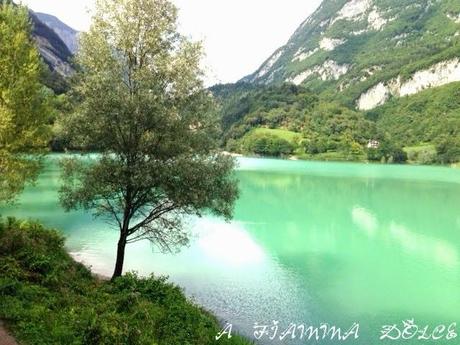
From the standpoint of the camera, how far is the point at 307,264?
35.4 m

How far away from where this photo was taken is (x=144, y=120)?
830 inches

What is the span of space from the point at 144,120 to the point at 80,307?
8974mm

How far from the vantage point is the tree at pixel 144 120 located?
69.1ft

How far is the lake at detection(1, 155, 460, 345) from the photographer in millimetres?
25109

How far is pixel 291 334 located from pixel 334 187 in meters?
74.0

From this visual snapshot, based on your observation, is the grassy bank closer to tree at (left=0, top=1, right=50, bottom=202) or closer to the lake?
tree at (left=0, top=1, right=50, bottom=202)

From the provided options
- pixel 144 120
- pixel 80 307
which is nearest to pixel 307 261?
pixel 144 120

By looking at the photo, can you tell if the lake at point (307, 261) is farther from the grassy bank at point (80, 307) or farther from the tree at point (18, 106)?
the grassy bank at point (80, 307)

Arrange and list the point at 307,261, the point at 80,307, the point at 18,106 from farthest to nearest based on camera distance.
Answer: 1. the point at 307,261
2. the point at 18,106
3. the point at 80,307

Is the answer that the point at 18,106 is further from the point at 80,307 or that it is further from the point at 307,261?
the point at 307,261

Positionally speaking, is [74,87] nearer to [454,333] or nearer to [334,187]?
[454,333]

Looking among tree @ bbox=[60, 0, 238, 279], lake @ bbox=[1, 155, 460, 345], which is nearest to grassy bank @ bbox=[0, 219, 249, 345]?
tree @ bbox=[60, 0, 238, 279]

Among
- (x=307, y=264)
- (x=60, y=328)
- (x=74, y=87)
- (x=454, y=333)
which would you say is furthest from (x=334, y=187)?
(x=60, y=328)

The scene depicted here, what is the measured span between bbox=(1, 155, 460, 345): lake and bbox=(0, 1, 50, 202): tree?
6.18 feet
